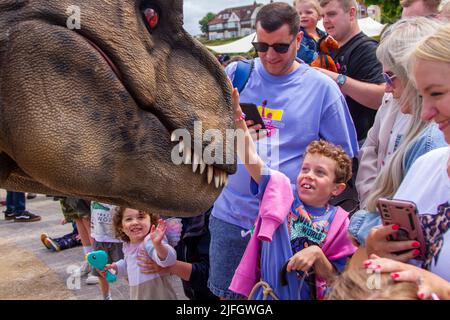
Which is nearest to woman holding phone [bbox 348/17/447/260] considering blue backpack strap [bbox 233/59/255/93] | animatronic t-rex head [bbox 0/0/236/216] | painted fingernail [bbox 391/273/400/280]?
painted fingernail [bbox 391/273/400/280]

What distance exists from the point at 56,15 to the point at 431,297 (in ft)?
4.21

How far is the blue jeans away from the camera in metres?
9.05

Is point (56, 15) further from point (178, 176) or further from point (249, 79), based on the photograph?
point (249, 79)

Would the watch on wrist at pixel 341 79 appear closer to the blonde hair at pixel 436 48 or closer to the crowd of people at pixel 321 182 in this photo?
the crowd of people at pixel 321 182

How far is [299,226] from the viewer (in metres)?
3.07

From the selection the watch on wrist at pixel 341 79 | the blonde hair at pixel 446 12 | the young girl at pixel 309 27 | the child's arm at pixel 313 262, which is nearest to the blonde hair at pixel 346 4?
the young girl at pixel 309 27

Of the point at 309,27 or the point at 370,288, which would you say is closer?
the point at 370,288

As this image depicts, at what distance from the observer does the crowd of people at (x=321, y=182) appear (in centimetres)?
196

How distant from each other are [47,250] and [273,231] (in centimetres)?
498

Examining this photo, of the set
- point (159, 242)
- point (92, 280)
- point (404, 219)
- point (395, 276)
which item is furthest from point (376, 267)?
point (92, 280)

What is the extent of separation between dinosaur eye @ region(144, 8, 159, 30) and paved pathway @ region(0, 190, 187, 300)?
3755 mm

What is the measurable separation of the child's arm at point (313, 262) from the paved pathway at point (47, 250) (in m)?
2.58

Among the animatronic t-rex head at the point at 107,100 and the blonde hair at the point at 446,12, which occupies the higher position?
the blonde hair at the point at 446,12

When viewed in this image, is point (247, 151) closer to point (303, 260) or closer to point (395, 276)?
point (303, 260)
